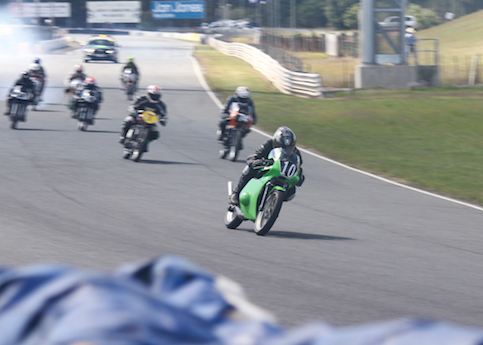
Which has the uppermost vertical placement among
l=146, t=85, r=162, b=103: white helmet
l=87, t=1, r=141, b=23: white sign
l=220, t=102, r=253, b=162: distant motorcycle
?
l=87, t=1, r=141, b=23: white sign

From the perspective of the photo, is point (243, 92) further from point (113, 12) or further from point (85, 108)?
point (113, 12)

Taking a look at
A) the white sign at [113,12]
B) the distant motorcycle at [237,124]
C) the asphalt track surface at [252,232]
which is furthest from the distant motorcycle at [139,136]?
the white sign at [113,12]

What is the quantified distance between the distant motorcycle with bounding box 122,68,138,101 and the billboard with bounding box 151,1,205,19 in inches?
3352

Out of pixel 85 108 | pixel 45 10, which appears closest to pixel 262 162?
pixel 85 108

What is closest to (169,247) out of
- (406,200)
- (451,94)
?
(406,200)

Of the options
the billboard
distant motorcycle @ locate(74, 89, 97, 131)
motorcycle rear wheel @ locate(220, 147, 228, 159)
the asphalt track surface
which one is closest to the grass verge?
the asphalt track surface

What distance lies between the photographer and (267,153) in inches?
408

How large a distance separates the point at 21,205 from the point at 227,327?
9928 millimetres

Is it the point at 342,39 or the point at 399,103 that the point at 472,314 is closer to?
the point at 399,103

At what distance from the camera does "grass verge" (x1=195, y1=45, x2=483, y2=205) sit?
1720cm

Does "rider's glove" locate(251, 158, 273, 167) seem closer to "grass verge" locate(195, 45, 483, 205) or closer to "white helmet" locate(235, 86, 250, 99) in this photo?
"grass verge" locate(195, 45, 483, 205)

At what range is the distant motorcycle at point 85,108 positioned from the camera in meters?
21.6

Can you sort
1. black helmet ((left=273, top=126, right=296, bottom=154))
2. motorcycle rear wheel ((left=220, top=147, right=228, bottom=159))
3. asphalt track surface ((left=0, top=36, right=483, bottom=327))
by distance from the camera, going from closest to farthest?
asphalt track surface ((left=0, top=36, right=483, bottom=327)) → black helmet ((left=273, top=126, right=296, bottom=154)) → motorcycle rear wheel ((left=220, top=147, right=228, bottom=159))

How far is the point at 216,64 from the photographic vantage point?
46.9 m
